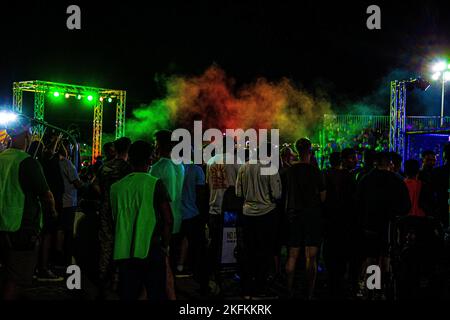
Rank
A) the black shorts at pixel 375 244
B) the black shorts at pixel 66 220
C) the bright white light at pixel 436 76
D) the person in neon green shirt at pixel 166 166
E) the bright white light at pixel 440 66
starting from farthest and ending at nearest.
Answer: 1. the bright white light at pixel 440 66
2. the bright white light at pixel 436 76
3. the black shorts at pixel 66 220
4. the black shorts at pixel 375 244
5. the person in neon green shirt at pixel 166 166

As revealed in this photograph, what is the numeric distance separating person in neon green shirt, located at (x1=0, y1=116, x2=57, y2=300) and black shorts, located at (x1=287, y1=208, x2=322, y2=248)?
10.2ft

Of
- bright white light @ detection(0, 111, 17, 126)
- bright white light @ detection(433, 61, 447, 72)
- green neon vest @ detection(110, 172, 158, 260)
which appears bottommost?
green neon vest @ detection(110, 172, 158, 260)

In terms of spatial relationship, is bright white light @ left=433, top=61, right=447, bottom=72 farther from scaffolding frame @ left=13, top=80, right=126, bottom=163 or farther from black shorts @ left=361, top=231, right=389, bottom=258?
black shorts @ left=361, top=231, right=389, bottom=258

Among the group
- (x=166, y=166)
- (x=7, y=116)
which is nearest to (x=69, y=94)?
(x=7, y=116)

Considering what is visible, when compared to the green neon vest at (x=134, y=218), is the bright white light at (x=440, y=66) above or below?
above

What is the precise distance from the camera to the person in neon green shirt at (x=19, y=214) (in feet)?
17.6

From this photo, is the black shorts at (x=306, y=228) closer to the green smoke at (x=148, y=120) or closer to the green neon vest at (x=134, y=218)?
the green neon vest at (x=134, y=218)

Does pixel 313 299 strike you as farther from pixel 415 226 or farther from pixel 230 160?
pixel 230 160

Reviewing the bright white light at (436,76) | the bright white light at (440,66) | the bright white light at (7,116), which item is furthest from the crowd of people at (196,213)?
the bright white light at (440,66)

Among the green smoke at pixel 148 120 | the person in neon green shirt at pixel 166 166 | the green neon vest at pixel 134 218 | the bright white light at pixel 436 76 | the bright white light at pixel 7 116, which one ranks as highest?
the bright white light at pixel 436 76

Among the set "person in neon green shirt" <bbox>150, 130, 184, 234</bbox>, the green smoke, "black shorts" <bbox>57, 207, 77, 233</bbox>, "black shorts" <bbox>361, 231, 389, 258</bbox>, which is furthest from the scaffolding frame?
"black shorts" <bbox>361, 231, 389, 258</bbox>

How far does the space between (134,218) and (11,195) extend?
1.45 m

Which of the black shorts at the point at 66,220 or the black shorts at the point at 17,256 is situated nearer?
the black shorts at the point at 17,256

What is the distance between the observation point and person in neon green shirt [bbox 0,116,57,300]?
535cm
